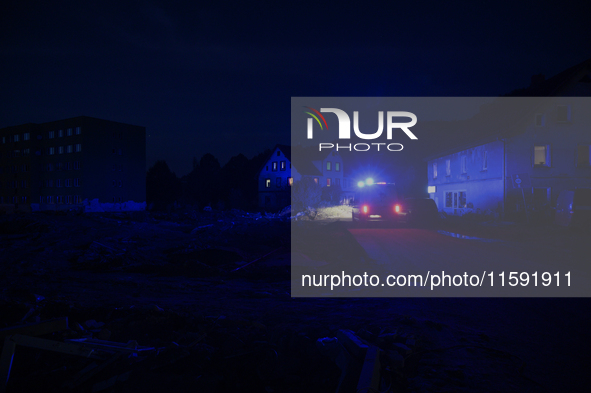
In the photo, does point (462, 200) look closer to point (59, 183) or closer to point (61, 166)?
point (61, 166)

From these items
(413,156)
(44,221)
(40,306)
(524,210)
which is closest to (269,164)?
(413,156)

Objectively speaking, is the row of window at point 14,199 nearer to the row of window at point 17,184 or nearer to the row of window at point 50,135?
the row of window at point 17,184

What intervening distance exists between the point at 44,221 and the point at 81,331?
2256cm

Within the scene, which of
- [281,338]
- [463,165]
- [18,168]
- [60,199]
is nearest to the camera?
[281,338]

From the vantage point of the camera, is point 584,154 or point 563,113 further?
point 563,113

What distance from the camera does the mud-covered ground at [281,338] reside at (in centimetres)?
399

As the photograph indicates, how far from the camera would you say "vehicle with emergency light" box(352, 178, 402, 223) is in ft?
67.5

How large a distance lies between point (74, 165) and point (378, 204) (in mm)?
41270

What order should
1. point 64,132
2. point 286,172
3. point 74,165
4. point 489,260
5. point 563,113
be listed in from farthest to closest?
1. point 286,172
2. point 64,132
3. point 74,165
4. point 563,113
5. point 489,260

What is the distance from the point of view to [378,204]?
20859mm

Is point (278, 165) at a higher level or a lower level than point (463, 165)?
higher

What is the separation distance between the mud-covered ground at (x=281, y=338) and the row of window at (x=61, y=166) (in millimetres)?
42165

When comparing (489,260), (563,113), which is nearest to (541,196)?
(563,113)

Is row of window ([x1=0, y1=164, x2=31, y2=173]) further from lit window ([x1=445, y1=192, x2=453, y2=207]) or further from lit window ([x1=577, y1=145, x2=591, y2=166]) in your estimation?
lit window ([x1=577, y1=145, x2=591, y2=166])
